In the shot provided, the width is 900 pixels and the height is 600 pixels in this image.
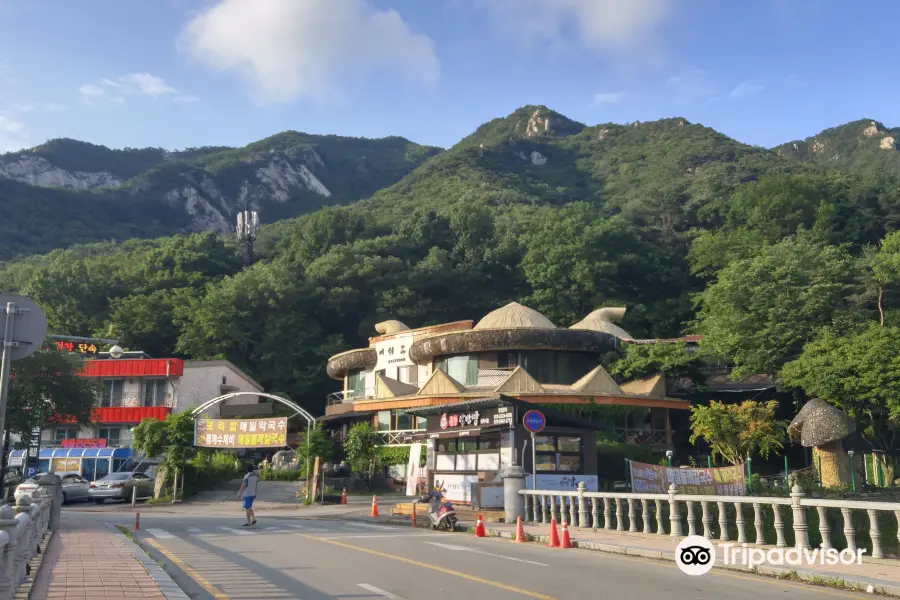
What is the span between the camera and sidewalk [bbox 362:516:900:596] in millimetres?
10727

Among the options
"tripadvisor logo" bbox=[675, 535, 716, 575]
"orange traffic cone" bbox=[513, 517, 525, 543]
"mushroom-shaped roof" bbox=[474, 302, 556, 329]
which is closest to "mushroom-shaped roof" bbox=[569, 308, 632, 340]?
"mushroom-shaped roof" bbox=[474, 302, 556, 329]

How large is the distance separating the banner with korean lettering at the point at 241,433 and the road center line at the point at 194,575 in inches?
674

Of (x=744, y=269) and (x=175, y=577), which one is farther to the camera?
(x=744, y=269)

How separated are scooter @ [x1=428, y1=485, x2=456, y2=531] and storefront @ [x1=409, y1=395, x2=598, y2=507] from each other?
3.63 meters

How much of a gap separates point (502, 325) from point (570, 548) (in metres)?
29.8

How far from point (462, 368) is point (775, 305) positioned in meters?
18.0

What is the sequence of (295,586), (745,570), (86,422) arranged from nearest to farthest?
(295,586) → (745,570) → (86,422)

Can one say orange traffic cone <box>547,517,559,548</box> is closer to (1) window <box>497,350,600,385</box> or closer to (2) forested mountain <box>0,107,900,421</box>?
(1) window <box>497,350,600,385</box>

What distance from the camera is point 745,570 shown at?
1260 cm

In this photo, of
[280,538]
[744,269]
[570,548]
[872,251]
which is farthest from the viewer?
[872,251]

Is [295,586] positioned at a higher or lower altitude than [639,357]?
lower

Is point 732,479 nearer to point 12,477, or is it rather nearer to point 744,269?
point 744,269

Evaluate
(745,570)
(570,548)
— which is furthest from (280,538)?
(745,570)

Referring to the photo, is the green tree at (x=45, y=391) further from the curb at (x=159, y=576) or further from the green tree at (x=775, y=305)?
the green tree at (x=775, y=305)
